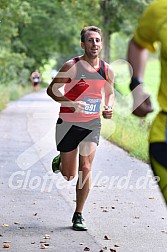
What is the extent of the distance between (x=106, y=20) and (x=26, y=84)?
111 feet

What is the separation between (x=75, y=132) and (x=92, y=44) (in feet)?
2.91

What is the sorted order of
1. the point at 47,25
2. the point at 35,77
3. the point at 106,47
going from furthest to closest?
the point at 35,77 → the point at 47,25 → the point at 106,47

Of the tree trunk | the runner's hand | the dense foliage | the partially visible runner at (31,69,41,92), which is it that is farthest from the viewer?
the partially visible runner at (31,69,41,92)

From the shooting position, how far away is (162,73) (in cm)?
464

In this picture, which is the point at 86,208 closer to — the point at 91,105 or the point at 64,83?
the point at 91,105

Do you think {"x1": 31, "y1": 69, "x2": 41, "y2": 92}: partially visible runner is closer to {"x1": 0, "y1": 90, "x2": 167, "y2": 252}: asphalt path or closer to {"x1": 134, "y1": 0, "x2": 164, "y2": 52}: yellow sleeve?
{"x1": 0, "y1": 90, "x2": 167, "y2": 252}: asphalt path

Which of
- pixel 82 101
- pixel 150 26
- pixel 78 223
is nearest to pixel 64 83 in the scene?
pixel 82 101

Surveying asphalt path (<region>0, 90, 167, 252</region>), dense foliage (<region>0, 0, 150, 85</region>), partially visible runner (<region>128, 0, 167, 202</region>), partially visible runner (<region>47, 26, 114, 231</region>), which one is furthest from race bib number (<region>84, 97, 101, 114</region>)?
dense foliage (<region>0, 0, 150, 85</region>)

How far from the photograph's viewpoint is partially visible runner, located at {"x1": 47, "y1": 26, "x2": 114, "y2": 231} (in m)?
7.78

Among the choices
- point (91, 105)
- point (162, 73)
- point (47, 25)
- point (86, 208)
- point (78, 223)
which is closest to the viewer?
point (162, 73)

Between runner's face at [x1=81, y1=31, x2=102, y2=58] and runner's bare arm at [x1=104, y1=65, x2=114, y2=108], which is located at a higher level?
runner's face at [x1=81, y1=31, x2=102, y2=58]

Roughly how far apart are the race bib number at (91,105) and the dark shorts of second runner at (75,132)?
121 mm

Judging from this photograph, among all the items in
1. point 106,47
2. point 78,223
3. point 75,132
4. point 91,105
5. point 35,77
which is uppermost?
point 91,105

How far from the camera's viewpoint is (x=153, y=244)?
7.41m
